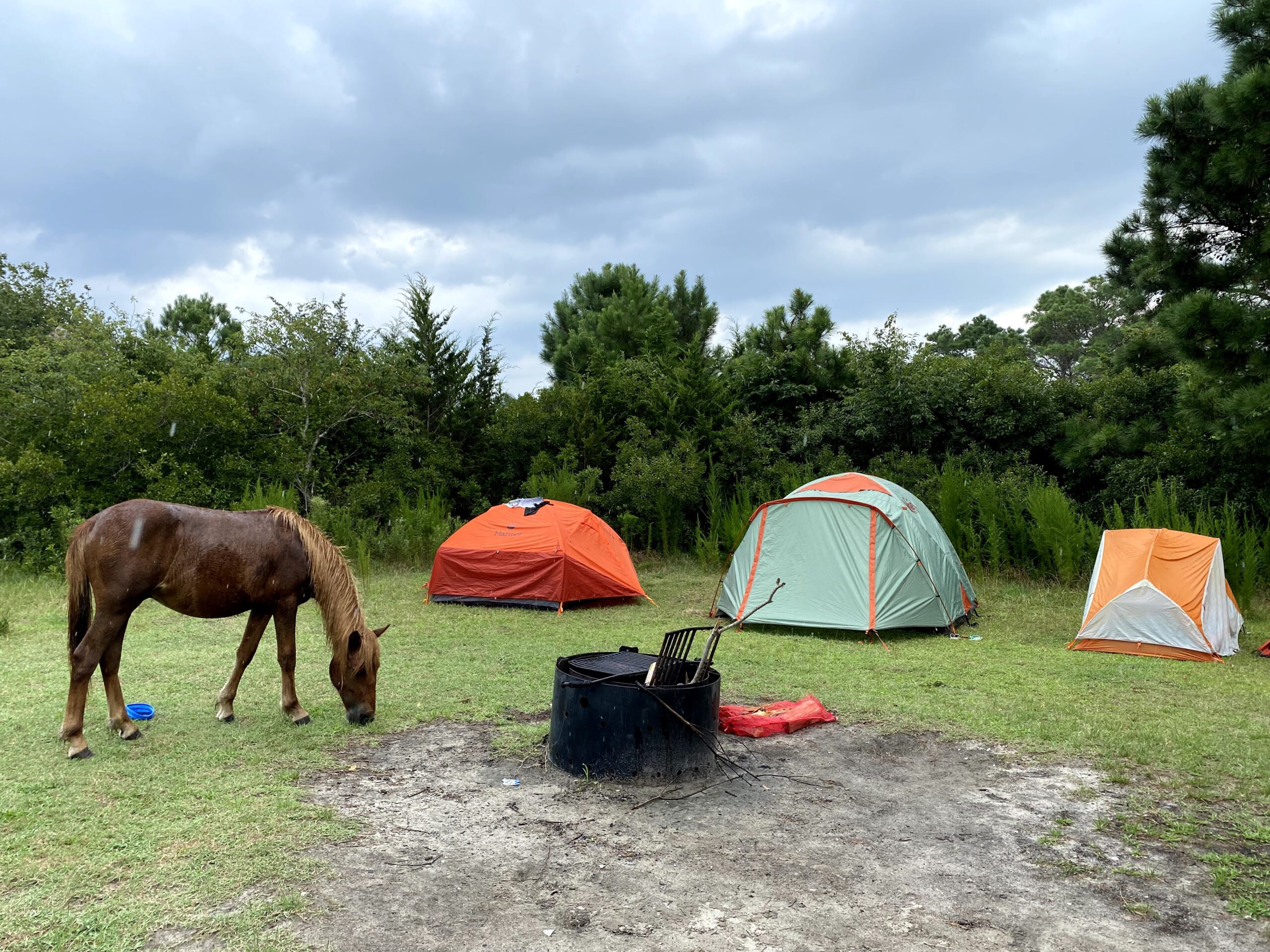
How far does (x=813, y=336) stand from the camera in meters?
17.7

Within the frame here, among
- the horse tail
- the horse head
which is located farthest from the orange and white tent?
the horse tail

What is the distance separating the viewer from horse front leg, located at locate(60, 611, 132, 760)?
427 centimetres

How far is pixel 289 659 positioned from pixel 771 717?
281 centimetres

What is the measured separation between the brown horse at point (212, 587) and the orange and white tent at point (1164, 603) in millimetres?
6242

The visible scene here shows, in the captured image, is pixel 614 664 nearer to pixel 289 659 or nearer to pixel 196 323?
pixel 289 659

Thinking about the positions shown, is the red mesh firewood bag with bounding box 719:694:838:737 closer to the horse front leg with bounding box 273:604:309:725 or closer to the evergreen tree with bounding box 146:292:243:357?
the horse front leg with bounding box 273:604:309:725

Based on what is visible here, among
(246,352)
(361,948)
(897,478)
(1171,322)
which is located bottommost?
(361,948)

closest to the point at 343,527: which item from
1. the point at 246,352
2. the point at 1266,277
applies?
the point at 246,352

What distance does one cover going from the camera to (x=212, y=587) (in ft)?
15.2

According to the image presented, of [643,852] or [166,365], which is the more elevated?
[166,365]

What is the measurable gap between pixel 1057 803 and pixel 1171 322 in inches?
260

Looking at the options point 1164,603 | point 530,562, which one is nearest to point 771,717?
point 1164,603

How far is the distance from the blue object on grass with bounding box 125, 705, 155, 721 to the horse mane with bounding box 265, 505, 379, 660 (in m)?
1.16

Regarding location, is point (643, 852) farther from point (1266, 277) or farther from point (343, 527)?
point (343, 527)
